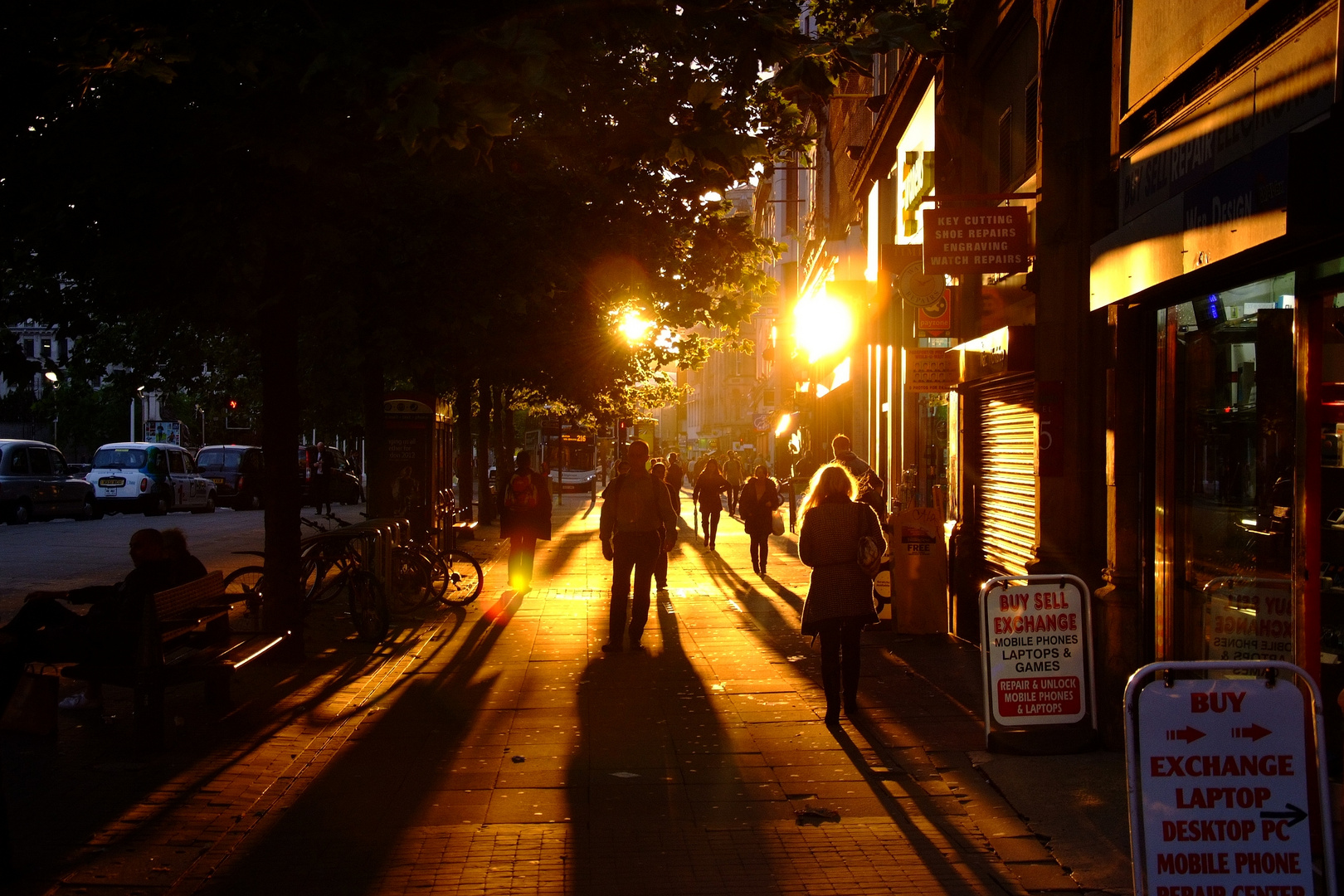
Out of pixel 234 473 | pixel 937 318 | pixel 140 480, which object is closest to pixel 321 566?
pixel 937 318

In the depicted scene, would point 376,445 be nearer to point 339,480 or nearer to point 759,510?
point 759,510

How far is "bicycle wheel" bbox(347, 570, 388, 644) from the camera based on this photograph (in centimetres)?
1230

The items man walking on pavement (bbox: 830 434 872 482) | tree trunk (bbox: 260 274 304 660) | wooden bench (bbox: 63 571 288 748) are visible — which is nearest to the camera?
wooden bench (bbox: 63 571 288 748)

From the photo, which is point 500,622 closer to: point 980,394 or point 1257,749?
point 980,394

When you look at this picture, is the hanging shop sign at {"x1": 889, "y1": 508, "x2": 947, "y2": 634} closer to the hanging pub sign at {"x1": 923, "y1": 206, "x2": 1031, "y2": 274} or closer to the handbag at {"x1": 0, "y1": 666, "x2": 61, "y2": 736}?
the hanging pub sign at {"x1": 923, "y1": 206, "x2": 1031, "y2": 274}

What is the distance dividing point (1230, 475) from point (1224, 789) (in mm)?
3489

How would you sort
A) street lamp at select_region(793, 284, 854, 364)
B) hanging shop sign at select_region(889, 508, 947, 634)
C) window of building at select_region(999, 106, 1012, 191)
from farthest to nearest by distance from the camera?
street lamp at select_region(793, 284, 854, 364), window of building at select_region(999, 106, 1012, 191), hanging shop sign at select_region(889, 508, 947, 634)

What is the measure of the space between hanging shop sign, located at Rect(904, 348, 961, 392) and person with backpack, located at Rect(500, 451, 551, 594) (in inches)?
196

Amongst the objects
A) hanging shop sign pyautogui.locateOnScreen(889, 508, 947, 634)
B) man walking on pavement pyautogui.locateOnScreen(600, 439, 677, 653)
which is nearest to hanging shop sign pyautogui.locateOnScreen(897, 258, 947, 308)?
hanging shop sign pyautogui.locateOnScreen(889, 508, 947, 634)

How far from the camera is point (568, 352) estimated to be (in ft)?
79.2

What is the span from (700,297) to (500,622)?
525 centimetres

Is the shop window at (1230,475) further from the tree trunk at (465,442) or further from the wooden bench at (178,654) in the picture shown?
the tree trunk at (465,442)

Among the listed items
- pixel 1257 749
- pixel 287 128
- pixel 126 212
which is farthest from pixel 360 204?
pixel 1257 749

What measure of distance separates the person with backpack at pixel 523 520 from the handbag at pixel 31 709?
10.8 m
